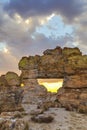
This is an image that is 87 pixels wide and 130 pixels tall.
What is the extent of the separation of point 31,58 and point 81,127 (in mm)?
22134

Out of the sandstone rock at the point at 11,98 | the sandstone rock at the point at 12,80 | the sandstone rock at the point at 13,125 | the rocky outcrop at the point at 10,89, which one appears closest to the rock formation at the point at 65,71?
the sandstone rock at the point at 12,80

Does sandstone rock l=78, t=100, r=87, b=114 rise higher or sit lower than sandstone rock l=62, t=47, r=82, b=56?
lower

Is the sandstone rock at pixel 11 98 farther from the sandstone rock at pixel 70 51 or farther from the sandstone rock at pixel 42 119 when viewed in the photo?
the sandstone rock at pixel 42 119

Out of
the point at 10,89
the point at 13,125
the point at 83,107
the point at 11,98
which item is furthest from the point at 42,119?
the point at 10,89

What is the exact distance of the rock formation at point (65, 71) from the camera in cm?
5109

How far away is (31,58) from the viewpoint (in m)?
57.9

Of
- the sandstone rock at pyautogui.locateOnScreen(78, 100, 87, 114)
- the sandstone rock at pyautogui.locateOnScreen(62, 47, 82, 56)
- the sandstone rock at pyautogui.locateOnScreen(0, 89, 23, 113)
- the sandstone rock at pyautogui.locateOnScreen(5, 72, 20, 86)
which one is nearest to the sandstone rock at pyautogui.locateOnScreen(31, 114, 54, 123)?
the sandstone rock at pyautogui.locateOnScreen(78, 100, 87, 114)

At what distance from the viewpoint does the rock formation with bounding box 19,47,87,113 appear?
5109 cm

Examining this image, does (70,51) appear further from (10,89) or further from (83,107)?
(10,89)

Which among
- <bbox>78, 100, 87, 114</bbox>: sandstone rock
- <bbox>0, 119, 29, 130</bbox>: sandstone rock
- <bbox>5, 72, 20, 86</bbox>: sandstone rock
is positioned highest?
<bbox>5, 72, 20, 86</bbox>: sandstone rock

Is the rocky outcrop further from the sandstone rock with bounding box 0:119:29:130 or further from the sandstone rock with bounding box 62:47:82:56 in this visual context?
the sandstone rock with bounding box 0:119:29:130

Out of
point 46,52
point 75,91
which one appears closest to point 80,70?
point 75,91

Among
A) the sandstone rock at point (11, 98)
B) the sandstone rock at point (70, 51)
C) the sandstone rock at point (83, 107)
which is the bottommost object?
the sandstone rock at point (83, 107)

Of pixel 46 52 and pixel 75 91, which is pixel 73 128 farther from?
pixel 46 52
